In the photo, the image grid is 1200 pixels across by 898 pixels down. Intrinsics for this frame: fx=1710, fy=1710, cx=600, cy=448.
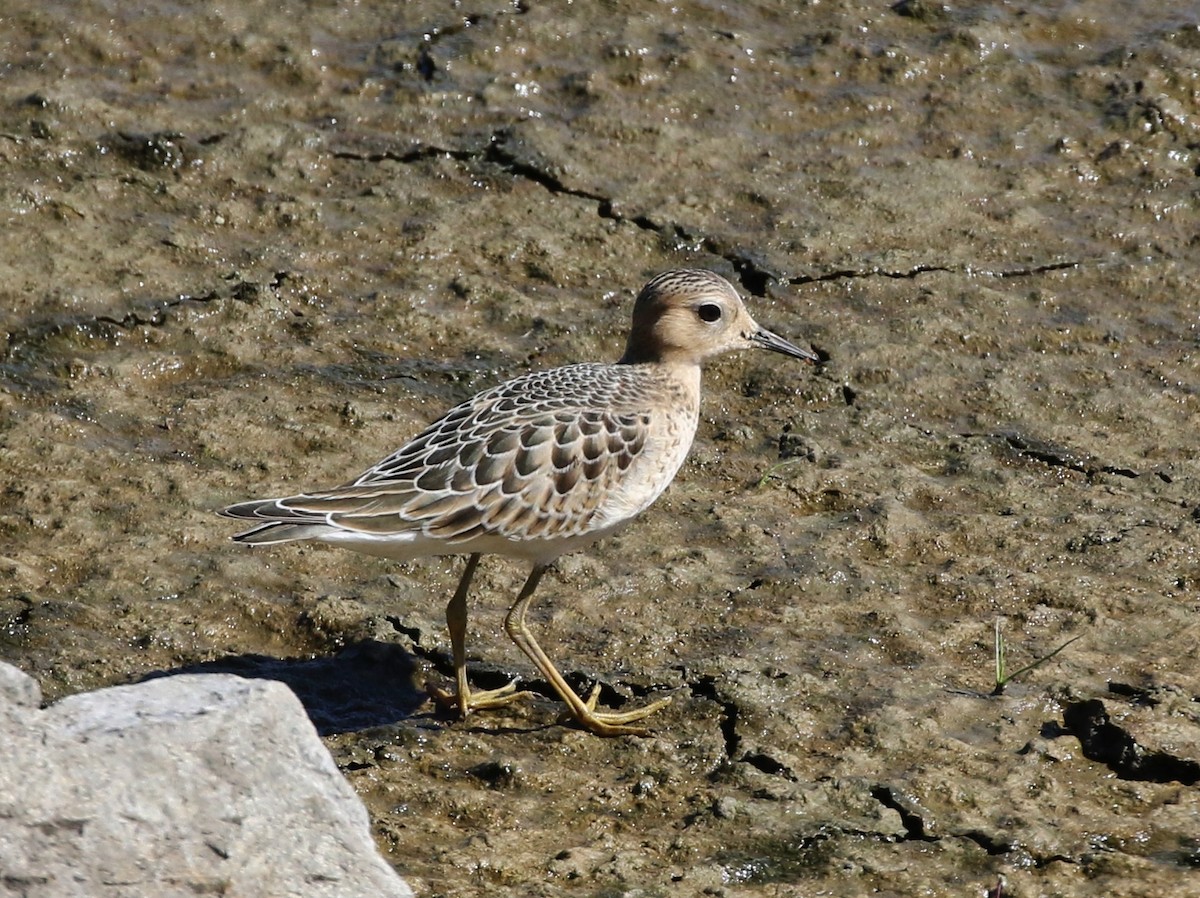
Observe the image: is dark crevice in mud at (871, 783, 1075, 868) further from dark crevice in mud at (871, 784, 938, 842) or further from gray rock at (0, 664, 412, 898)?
gray rock at (0, 664, 412, 898)

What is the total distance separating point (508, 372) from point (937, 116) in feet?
12.0

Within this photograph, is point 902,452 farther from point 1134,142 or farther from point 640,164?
point 1134,142

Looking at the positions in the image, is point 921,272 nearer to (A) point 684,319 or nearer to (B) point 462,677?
(A) point 684,319

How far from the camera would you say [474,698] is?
245 inches

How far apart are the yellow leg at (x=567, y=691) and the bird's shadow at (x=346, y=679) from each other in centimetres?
43

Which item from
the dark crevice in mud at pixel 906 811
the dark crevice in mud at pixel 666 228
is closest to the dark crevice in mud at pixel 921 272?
the dark crevice in mud at pixel 666 228

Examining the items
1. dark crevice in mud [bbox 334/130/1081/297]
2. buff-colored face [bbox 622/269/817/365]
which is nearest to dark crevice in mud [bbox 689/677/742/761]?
buff-colored face [bbox 622/269/817/365]

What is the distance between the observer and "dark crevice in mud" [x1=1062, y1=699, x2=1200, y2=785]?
5.83 m

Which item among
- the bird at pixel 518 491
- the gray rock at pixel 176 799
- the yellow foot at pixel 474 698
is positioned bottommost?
the yellow foot at pixel 474 698

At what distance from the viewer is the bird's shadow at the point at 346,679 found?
19.9 feet

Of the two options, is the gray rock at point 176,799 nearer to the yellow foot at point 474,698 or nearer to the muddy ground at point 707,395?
the muddy ground at point 707,395

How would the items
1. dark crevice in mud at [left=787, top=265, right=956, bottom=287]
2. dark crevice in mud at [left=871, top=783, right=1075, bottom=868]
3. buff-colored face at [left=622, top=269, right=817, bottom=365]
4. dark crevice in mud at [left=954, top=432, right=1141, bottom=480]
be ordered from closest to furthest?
1. dark crevice in mud at [left=871, top=783, right=1075, bottom=868]
2. buff-colored face at [left=622, top=269, right=817, bottom=365]
3. dark crevice in mud at [left=954, top=432, right=1141, bottom=480]
4. dark crevice in mud at [left=787, top=265, right=956, bottom=287]

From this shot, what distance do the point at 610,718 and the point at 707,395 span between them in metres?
2.54

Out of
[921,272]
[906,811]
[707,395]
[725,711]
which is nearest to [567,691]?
[725,711]
